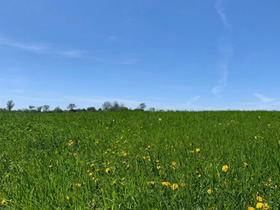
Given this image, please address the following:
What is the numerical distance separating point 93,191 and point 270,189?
184cm

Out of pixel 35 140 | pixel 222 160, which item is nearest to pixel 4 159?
pixel 35 140

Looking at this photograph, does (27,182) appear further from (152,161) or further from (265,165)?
(265,165)

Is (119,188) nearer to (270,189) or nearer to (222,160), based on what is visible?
(270,189)

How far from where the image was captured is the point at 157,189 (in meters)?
2.50

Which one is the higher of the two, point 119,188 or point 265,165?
point 265,165

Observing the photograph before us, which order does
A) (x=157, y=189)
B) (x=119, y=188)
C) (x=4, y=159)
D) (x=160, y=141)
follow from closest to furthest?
(x=157, y=189), (x=119, y=188), (x=4, y=159), (x=160, y=141)

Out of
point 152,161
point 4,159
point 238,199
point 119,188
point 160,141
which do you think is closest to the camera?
point 238,199

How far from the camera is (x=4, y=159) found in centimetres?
489

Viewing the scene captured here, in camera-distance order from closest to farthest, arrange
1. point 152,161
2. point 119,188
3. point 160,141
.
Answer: point 119,188
point 152,161
point 160,141

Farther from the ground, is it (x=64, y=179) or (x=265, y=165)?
(x=265, y=165)

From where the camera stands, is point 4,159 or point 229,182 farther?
point 4,159

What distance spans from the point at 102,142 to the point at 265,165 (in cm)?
356

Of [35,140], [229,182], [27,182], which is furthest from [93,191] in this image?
[35,140]

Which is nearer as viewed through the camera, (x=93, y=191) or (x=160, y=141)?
(x=93, y=191)
